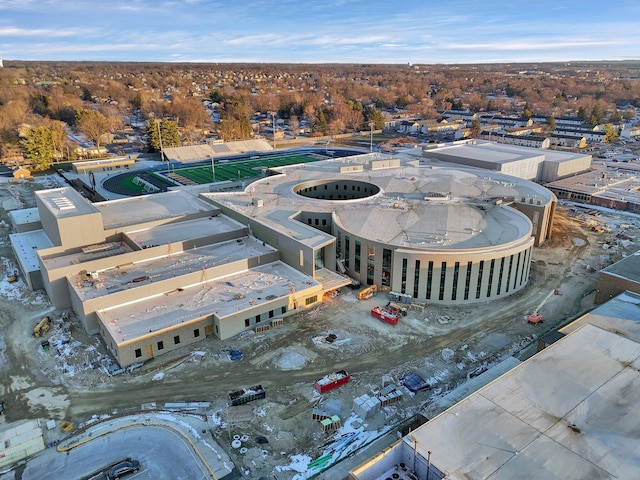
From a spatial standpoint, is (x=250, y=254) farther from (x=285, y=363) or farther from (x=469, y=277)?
(x=469, y=277)

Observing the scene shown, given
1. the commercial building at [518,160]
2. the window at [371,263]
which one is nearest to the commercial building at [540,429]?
the window at [371,263]

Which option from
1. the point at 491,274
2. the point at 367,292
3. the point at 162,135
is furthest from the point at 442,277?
the point at 162,135

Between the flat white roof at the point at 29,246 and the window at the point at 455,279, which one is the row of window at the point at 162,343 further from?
the window at the point at 455,279

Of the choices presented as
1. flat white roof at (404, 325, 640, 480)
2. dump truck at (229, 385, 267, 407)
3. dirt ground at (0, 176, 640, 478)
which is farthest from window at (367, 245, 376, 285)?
flat white roof at (404, 325, 640, 480)

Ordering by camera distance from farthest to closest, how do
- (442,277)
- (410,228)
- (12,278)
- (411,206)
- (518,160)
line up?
(518,160)
(411,206)
(410,228)
(12,278)
(442,277)

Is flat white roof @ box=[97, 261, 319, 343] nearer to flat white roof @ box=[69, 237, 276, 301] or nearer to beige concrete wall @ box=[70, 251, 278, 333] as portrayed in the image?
beige concrete wall @ box=[70, 251, 278, 333]

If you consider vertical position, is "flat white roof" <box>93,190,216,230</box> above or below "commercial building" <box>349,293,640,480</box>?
above
